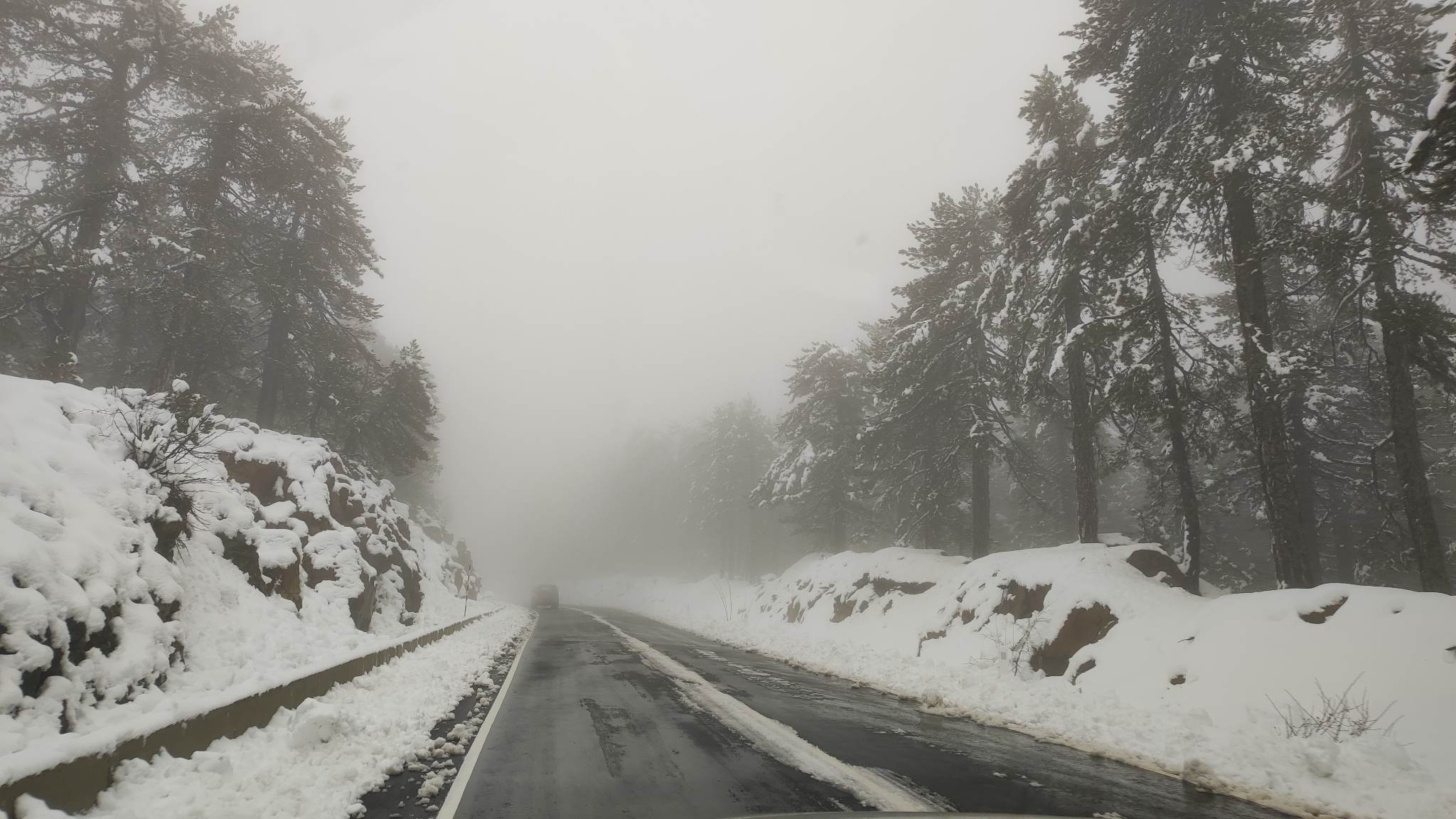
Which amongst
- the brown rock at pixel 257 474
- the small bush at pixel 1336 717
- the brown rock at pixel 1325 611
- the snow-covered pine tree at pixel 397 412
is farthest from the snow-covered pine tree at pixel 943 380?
the brown rock at pixel 257 474

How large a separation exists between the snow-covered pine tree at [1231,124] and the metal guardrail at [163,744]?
45.7ft

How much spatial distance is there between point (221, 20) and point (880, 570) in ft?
75.5

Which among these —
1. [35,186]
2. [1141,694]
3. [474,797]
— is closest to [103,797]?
[474,797]

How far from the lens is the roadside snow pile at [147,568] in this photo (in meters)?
4.77

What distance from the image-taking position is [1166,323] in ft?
43.9

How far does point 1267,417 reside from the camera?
424 inches

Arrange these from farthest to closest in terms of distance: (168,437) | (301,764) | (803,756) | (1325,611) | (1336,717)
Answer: (168,437) < (1325,611) < (1336,717) < (803,756) < (301,764)

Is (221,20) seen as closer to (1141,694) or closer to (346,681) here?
(346,681)

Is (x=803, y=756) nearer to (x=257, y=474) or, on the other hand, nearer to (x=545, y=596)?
(x=257, y=474)

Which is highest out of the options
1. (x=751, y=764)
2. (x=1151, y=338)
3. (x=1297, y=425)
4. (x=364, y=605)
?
(x=1151, y=338)

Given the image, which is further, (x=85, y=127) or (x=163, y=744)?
(x=85, y=127)

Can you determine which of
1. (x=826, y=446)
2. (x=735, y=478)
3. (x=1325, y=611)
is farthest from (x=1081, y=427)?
(x=735, y=478)

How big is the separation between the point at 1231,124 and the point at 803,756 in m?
12.7

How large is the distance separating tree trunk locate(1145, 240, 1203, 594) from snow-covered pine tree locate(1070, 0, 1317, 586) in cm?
124
